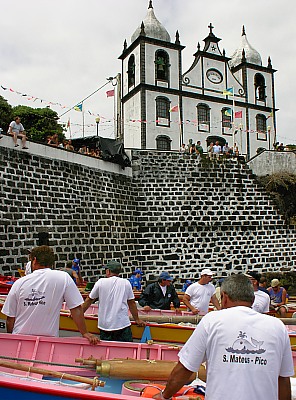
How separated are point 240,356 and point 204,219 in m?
16.2

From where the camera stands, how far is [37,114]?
35.3 meters

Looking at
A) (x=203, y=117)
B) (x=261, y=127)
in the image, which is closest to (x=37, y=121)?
(x=203, y=117)

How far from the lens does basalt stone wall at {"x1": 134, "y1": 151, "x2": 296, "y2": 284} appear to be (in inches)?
702

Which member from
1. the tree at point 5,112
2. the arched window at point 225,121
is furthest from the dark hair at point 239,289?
the tree at point 5,112

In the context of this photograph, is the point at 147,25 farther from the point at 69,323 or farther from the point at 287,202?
the point at 69,323

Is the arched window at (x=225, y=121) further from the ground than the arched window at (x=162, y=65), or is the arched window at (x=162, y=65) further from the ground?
the arched window at (x=162, y=65)

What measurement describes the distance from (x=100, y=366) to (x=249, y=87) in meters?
32.2

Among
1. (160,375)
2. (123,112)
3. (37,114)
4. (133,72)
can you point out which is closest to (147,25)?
(133,72)

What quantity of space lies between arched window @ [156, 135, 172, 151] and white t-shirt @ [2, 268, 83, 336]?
81.3ft

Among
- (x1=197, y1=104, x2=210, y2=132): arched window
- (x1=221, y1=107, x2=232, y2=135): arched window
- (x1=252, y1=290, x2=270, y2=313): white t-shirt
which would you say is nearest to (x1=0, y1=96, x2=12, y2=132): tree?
(x1=197, y1=104, x2=210, y2=132): arched window

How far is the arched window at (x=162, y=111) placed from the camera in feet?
94.2

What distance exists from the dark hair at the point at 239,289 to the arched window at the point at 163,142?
26.1 metres

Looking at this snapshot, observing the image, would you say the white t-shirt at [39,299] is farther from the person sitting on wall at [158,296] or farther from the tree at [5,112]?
the tree at [5,112]

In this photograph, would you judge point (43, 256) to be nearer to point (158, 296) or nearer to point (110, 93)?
point (158, 296)
